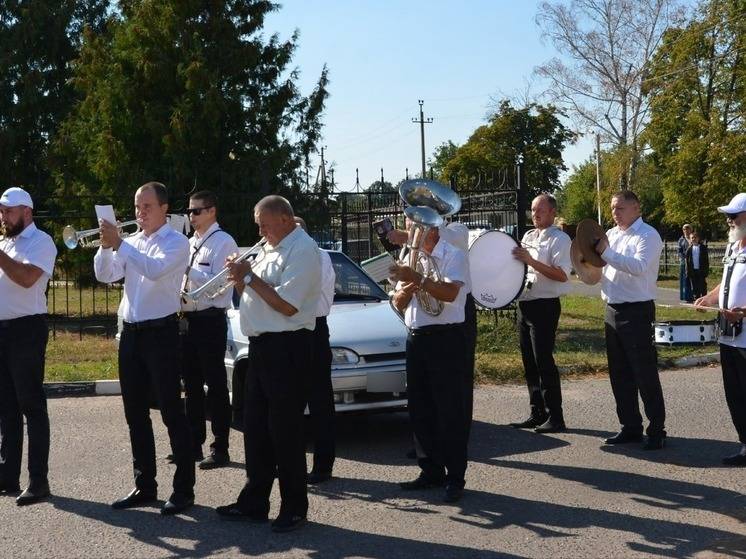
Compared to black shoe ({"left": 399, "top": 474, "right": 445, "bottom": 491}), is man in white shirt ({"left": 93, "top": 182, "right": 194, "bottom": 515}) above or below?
above

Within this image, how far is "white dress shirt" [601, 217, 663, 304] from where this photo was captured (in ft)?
25.5

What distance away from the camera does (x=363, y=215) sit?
620 inches

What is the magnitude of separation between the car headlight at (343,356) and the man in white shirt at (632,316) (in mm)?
2162

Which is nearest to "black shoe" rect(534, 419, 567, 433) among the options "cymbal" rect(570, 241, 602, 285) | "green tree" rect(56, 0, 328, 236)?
"cymbal" rect(570, 241, 602, 285)

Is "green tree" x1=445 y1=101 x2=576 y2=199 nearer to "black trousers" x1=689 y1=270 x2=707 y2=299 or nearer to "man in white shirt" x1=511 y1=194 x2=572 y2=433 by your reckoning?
"black trousers" x1=689 y1=270 x2=707 y2=299

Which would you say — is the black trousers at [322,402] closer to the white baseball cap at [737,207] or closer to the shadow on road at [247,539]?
the shadow on road at [247,539]

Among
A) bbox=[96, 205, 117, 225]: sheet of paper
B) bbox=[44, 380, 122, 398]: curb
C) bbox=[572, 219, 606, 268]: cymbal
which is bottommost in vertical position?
bbox=[44, 380, 122, 398]: curb

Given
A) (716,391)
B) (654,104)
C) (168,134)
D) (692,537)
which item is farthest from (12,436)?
(654,104)

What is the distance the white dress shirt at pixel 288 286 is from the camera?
18.9ft

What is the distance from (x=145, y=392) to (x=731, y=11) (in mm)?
32928

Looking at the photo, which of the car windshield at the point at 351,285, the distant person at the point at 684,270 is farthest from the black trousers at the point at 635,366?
the distant person at the point at 684,270

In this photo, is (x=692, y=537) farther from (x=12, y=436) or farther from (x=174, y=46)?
(x=174, y=46)

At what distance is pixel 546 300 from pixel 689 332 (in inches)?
232

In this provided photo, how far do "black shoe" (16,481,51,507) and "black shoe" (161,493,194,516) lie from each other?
0.94m
